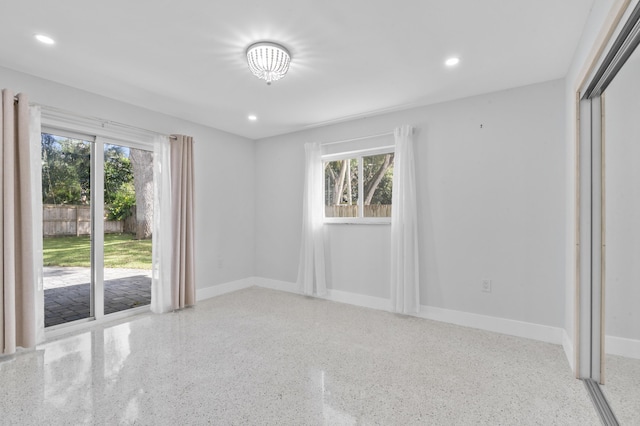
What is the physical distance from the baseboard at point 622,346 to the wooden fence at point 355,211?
2.25 metres

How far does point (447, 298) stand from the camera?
3.32 meters

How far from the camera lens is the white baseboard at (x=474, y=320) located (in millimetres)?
2805

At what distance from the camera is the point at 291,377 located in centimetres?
218

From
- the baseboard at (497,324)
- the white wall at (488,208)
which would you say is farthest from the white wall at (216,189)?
the baseboard at (497,324)

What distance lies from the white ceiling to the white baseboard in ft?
7.56

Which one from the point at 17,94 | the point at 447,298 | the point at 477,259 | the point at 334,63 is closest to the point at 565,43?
the point at 334,63

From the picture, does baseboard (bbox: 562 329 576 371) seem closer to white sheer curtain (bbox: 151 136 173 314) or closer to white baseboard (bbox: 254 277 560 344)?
white baseboard (bbox: 254 277 560 344)

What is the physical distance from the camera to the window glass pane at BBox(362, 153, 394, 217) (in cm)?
382

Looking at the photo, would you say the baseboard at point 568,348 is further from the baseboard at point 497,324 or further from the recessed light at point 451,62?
the recessed light at point 451,62

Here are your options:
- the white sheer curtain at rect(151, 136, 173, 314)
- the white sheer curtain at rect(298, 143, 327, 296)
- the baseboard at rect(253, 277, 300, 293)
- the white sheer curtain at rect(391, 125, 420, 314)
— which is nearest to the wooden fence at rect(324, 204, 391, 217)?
the white sheer curtain at rect(298, 143, 327, 296)

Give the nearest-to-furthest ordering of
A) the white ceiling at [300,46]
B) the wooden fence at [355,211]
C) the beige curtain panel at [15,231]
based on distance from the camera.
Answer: the white ceiling at [300,46] → the beige curtain panel at [15,231] → the wooden fence at [355,211]

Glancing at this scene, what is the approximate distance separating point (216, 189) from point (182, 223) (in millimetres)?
830

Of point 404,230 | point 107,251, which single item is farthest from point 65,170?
point 404,230

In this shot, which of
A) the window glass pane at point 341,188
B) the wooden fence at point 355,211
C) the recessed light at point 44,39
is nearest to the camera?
the recessed light at point 44,39
